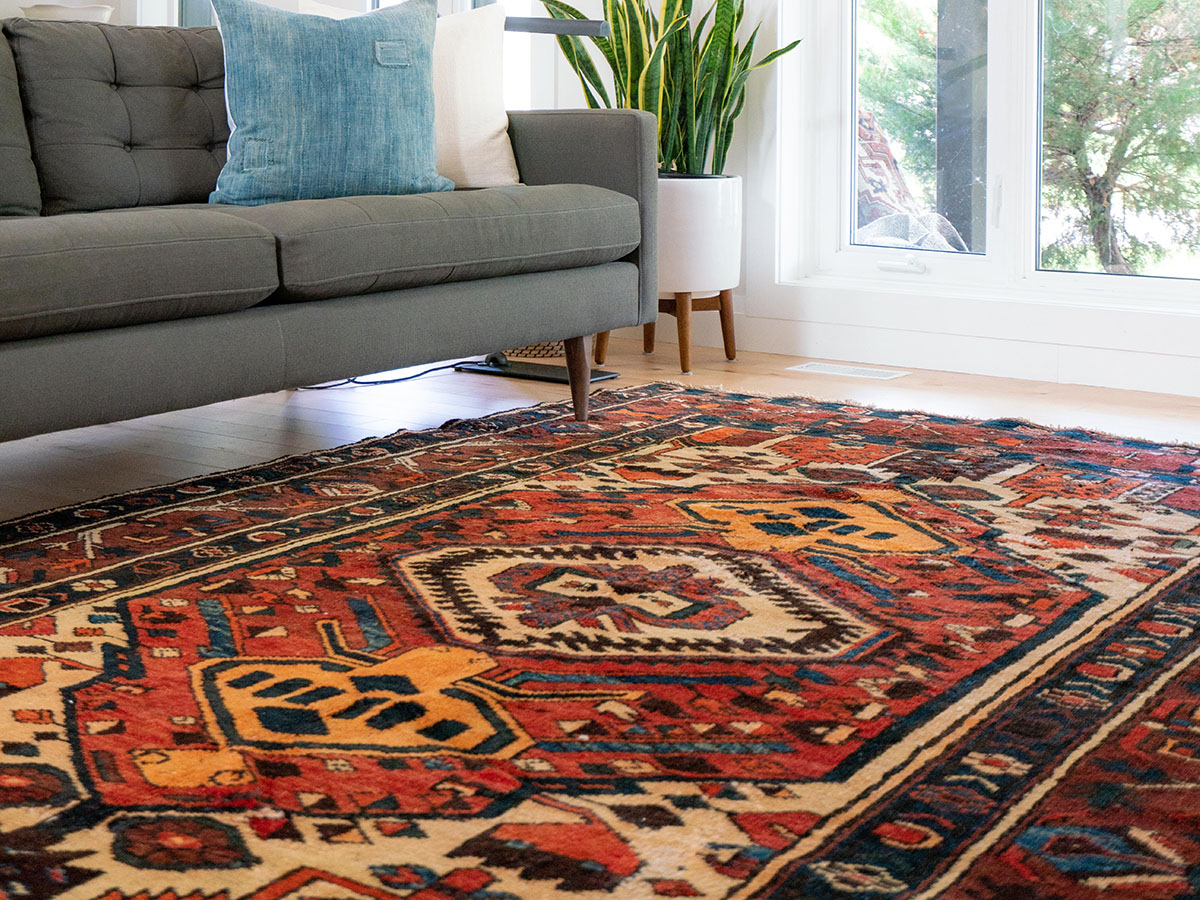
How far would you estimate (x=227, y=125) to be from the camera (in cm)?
302

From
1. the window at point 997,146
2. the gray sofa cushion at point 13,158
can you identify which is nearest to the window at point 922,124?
the window at point 997,146

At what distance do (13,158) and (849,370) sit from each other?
2158mm

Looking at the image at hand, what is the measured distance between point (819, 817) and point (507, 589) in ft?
2.42

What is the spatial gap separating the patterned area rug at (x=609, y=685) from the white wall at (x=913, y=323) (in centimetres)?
97

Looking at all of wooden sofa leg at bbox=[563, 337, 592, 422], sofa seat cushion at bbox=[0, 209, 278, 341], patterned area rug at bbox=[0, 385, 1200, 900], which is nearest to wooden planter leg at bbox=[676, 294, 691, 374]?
wooden sofa leg at bbox=[563, 337, 592, 422]

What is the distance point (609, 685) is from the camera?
4.96 feet

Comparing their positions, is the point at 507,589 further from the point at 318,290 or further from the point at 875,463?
the point at 875,463

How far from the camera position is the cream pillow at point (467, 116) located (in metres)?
3.16

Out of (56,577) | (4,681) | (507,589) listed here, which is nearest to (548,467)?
(507,589)

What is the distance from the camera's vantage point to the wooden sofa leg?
2.99 metres

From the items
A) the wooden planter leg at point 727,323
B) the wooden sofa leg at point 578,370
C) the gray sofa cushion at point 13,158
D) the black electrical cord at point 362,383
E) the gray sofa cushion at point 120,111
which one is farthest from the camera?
the wooden planter leg at point 727,323

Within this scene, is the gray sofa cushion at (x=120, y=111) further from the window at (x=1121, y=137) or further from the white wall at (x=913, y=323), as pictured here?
the window at (x=1121, y=137)

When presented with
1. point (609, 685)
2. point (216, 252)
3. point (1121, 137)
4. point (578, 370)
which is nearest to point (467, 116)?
point (578, 370)

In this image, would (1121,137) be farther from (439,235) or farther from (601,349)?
(439,235)
